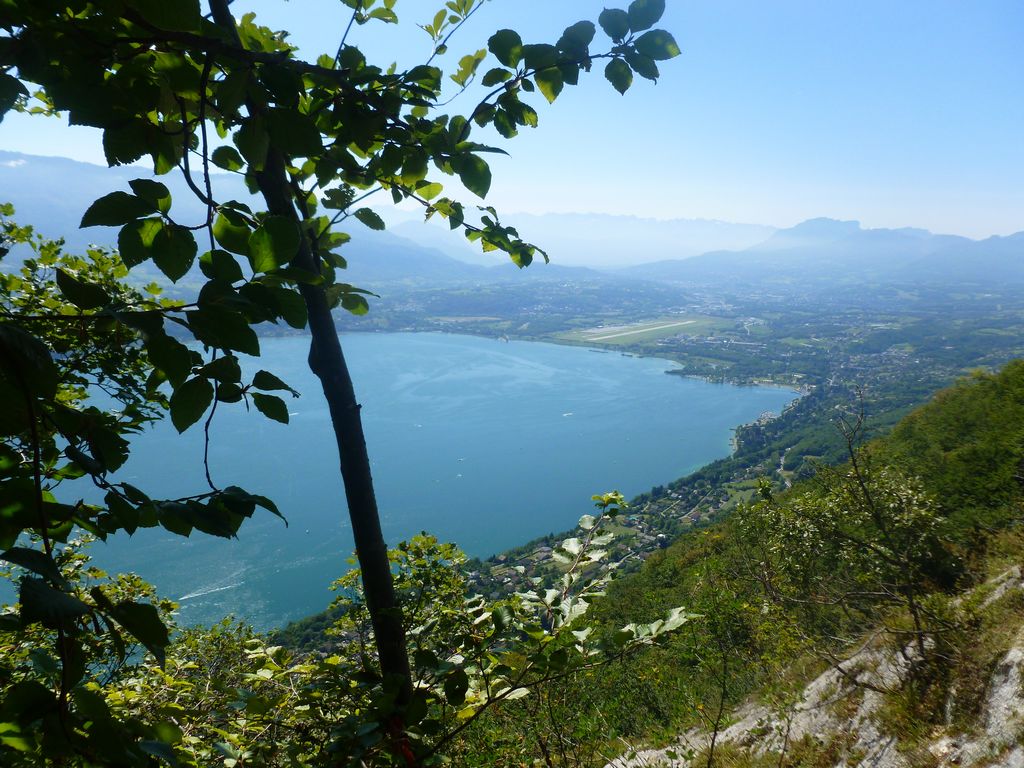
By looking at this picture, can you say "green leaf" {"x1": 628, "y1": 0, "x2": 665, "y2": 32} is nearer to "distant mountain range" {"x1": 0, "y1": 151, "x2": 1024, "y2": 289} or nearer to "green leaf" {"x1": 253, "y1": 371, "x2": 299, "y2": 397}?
"green leaf" {"x1": 253, "y1": 371, "x2": 299, "y2": 397}

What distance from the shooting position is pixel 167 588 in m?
17.2

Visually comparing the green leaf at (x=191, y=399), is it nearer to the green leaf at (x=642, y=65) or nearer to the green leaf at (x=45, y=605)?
the green leaf at (x=45, y=605)

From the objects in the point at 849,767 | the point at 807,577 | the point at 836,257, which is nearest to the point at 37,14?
the point at 849,767

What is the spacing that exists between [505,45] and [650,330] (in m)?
71.0

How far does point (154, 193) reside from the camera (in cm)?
43

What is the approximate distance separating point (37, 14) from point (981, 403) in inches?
562

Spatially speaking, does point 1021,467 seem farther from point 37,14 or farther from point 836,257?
point 836,257

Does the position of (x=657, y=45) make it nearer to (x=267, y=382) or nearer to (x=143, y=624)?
(x=267, y=382)

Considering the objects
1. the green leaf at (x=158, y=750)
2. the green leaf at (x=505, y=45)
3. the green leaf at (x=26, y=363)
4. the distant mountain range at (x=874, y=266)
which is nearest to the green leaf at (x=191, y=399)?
the green leaf at (x=26, y=363)

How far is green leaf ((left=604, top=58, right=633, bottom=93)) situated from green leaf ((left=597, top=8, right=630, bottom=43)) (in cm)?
3

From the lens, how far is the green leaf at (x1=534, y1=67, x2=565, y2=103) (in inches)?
27.0

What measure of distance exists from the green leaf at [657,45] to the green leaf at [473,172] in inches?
9.1

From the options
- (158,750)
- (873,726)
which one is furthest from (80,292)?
(873,726)

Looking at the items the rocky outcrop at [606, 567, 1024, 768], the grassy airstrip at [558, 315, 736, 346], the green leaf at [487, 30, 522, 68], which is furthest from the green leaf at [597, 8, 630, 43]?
the grassy airstrip at [558, 315, 736, 346]
